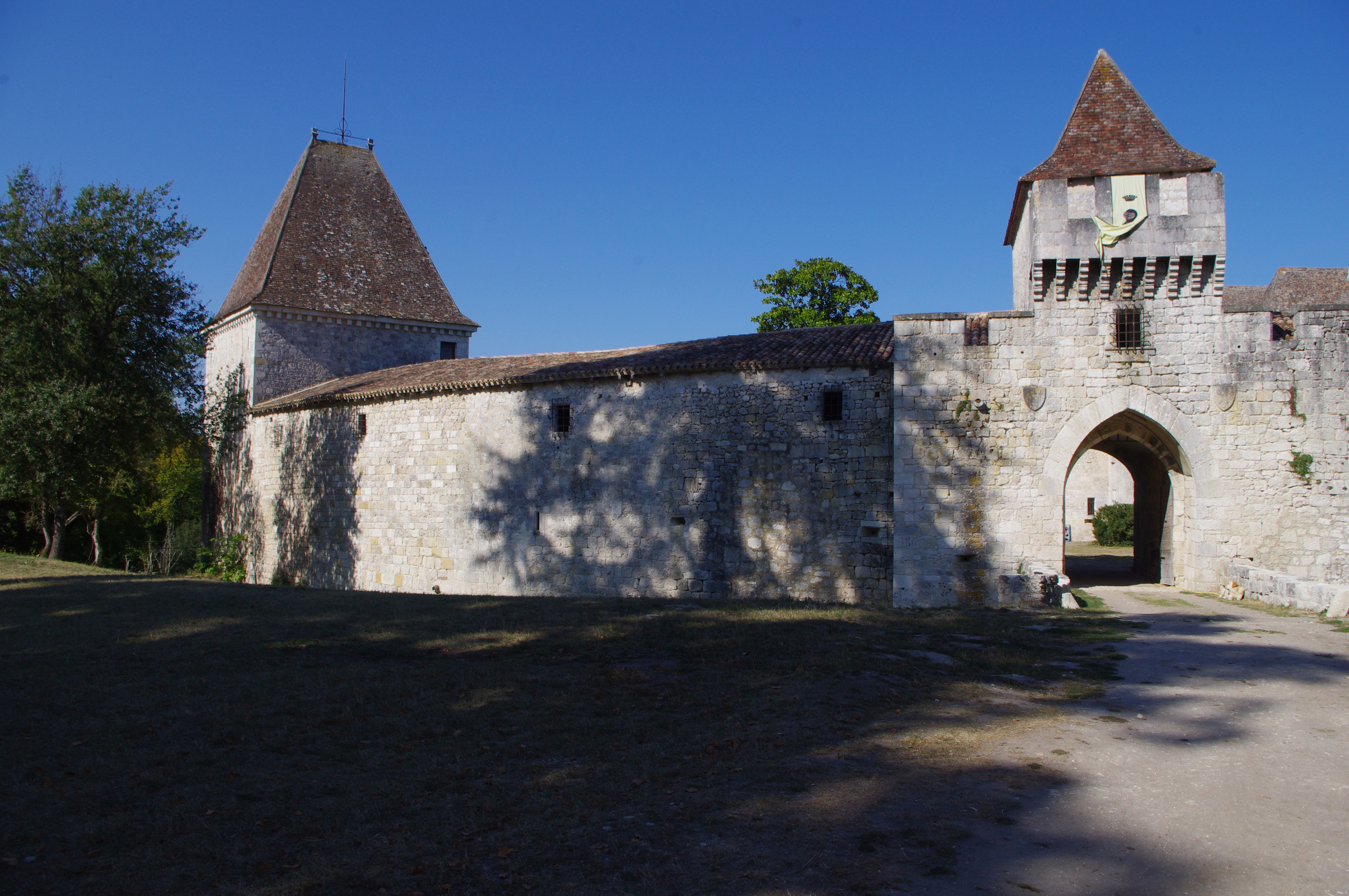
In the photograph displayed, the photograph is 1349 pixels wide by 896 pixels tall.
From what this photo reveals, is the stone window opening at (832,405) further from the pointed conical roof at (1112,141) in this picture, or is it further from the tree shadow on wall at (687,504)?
the pointed conical roof at (1112,141)

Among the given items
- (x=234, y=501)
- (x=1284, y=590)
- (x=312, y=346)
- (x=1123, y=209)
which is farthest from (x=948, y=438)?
(x=234, y=501)

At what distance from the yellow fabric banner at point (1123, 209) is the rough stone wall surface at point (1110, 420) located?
43.3 inches

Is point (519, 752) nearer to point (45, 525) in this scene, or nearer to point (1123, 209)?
point (1123, 209)

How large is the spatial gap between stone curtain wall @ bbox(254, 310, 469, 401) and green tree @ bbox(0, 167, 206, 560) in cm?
262

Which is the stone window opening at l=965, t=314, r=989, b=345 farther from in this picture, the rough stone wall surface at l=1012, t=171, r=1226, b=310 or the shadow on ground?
the shadow on ground

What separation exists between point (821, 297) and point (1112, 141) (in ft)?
65.1

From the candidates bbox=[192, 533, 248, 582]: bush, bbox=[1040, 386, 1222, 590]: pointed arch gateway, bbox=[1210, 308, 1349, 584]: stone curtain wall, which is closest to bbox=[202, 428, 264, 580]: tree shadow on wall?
bbox=[192, 533, 248, 582]: bush

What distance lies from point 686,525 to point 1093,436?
7983mm

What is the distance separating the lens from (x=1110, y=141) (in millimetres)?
14992

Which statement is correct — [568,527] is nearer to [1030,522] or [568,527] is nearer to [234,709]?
[1030,522]

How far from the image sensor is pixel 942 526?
47.9 ft

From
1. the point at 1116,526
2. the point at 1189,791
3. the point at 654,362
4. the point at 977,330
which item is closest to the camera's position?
the point at 1189,791

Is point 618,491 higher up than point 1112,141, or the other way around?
point 1112,141

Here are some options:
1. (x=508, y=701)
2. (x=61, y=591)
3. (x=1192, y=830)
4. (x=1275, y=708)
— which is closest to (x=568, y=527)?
(x=61, y=591)
